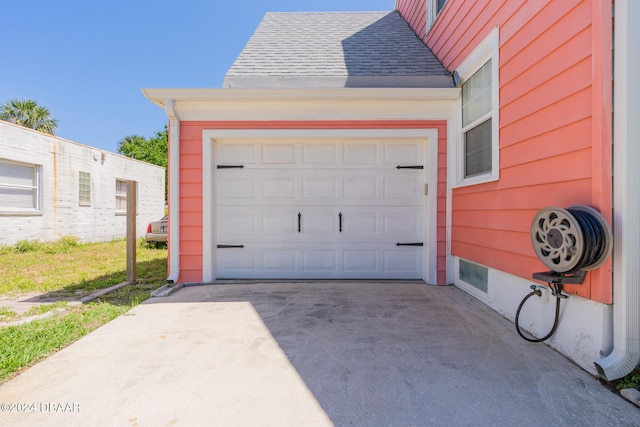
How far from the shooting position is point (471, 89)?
3.68 m

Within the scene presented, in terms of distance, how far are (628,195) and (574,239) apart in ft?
1.30

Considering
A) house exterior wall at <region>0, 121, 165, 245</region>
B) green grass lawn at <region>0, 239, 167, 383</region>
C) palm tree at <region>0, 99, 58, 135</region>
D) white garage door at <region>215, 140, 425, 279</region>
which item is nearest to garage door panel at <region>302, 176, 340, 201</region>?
white garage door at <region>215, 140, 425, 279</region>

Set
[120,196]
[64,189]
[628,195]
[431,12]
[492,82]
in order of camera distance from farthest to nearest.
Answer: [120,196] < [64,189] < [431,12] < [492,82] < [628,195]

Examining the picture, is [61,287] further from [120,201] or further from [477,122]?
[120,201]

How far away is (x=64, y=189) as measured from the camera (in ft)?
27.2

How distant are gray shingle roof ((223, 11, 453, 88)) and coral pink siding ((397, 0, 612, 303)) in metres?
1.09

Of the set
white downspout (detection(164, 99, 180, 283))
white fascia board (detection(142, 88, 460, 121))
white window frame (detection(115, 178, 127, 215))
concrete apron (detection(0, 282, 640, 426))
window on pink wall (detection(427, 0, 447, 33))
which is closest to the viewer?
concrete apron (detection(0, 282, 640, 426))

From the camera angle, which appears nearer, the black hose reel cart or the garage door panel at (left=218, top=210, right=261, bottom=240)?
the black hose reel cart

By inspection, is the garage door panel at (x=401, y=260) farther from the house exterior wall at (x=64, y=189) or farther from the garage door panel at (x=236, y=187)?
the house exterior wall at (x=64, y=189)

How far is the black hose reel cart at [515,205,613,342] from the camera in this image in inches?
69.5

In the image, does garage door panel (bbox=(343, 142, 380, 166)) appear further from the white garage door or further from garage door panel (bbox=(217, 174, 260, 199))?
garage door panel (bbox=(217, 174, 260, 199))

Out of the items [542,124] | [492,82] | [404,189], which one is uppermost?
[492,82]

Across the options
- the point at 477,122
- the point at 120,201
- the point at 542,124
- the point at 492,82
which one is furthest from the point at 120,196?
the point at 542,124

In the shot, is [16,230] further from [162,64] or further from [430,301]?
[162,64]
